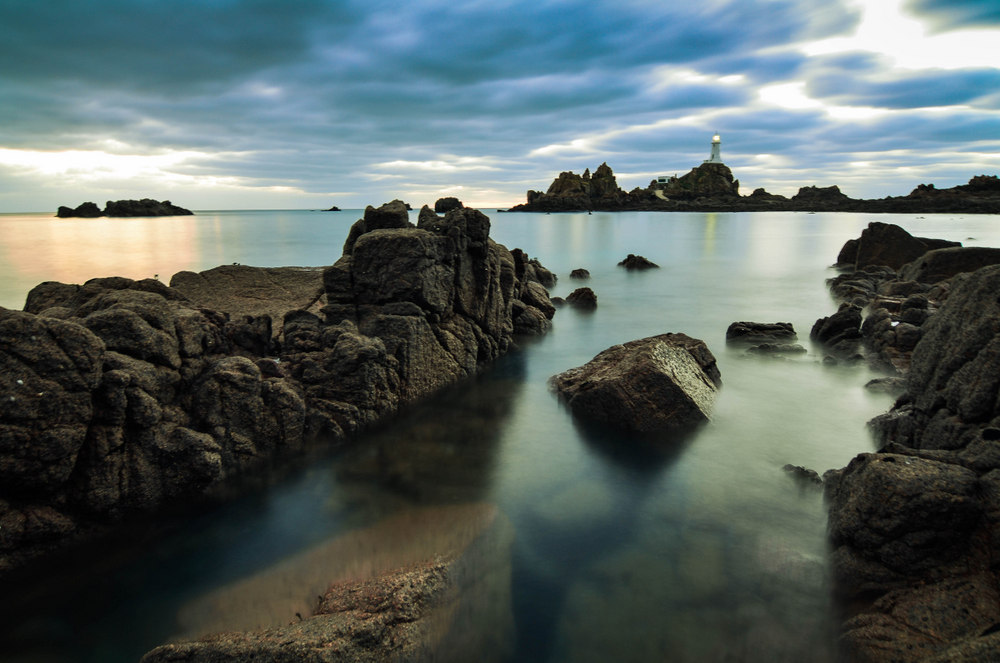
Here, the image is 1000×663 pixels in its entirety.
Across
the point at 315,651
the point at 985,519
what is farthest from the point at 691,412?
the point at 315,651

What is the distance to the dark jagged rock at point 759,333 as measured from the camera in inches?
617

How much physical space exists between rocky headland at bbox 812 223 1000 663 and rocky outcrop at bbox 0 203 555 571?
7362mm

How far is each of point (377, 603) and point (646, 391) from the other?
6358 mm

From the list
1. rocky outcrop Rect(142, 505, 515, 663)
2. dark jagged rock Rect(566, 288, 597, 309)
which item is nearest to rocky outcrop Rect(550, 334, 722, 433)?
rocky outcrop Rect(142, 505, 515, 663)

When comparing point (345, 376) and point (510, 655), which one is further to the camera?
point (345, 376)

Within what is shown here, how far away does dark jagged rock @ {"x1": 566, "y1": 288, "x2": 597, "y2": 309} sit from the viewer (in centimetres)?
2205

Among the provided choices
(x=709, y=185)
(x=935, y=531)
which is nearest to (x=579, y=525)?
(x=935, y=531)

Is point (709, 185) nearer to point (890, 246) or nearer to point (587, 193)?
point (587, 193)

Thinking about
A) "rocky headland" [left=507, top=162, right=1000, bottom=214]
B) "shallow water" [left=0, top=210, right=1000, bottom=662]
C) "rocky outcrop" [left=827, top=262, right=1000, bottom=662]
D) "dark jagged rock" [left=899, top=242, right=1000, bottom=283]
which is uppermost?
"rocky headland" [left=507, top=162, right=1000, bottom=214]

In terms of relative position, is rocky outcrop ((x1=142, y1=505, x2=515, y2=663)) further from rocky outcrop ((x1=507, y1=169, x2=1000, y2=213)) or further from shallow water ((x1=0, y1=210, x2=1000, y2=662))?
rocky outcrop ((x1=507, y1=169, x2=1000, y2=213))

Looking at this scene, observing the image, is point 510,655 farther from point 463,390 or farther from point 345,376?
point 463,390

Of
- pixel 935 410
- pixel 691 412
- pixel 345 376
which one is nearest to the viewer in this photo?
pixel 935 410

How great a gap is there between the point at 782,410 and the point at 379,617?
930 centimetres

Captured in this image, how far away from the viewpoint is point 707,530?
6855 mm
